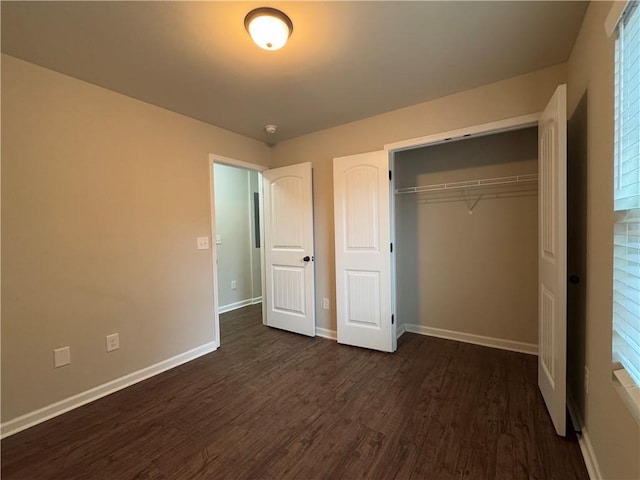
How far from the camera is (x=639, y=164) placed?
995mm

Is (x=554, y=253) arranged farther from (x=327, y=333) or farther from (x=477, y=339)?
(x=327, y=333)

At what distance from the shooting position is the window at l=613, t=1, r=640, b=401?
1015 millimetres

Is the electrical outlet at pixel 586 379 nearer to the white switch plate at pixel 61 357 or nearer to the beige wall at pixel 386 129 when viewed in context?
the beige wall at pixel 386 129

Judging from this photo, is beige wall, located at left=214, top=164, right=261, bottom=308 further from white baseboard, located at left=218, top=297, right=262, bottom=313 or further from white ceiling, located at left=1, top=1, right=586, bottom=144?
white ceiling, located at left=1, top=1, right=586, bottom=144

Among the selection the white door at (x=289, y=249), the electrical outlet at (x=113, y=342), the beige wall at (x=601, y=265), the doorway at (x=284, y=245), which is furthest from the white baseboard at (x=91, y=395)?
the beige wall at (x=601, y=265)

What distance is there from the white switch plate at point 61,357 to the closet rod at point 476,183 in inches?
131

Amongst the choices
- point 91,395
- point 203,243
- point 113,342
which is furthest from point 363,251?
point 91,395

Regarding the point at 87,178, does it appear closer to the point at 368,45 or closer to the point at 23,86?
the point at 23,86

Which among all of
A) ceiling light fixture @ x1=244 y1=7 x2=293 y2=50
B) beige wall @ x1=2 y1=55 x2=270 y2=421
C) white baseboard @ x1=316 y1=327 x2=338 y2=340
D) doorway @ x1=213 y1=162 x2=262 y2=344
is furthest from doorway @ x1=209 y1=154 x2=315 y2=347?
ceiling light fixture @ x1=244 y1=7 x2=293 y2=50

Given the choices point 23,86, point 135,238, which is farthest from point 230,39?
point 135,238

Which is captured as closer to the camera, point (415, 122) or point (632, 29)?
point (632, 29)

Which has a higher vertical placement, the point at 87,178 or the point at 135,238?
the point at 87,178

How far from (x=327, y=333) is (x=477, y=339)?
1.63 m

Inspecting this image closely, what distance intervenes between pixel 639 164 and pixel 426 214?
2.27m
